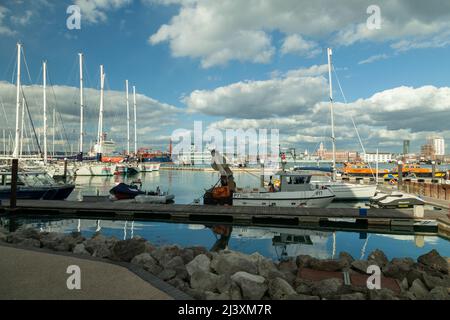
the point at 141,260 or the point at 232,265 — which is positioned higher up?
the point at 141,260

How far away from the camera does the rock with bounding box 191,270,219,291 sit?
26.8 ft

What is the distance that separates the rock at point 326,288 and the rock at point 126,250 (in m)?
5.46

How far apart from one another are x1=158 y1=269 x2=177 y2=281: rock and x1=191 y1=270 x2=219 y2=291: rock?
1.85 ft

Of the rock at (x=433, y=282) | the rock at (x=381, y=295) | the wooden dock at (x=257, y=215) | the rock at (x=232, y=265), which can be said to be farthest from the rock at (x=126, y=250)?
the wooden dock at (x=257, y=215)

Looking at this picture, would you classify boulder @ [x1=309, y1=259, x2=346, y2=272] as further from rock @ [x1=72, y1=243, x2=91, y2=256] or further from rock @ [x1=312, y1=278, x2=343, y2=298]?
rock @ [x1=72, y1=243, x2=91, y2=256]

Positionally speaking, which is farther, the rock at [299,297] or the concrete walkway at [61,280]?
the rock at [299,297]

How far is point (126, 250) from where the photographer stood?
32.7ft

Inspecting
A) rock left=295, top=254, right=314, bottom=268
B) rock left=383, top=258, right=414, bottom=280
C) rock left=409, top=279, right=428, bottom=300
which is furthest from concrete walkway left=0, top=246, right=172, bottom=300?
rock left=383, top=258, right=414, bottom=280

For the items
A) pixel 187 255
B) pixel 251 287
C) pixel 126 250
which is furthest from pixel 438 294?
pixel 126 250

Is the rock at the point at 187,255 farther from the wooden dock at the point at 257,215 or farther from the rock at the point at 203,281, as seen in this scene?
the wooden dock at the point at 257,215

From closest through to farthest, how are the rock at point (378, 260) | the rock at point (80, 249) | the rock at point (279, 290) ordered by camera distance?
the rock at point (279, 290) < the rock at point (378, 260) < the rock at point (80, 249)

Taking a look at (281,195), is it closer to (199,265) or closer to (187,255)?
(187,255)

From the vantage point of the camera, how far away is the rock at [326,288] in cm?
790

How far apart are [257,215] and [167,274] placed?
1343 cm
